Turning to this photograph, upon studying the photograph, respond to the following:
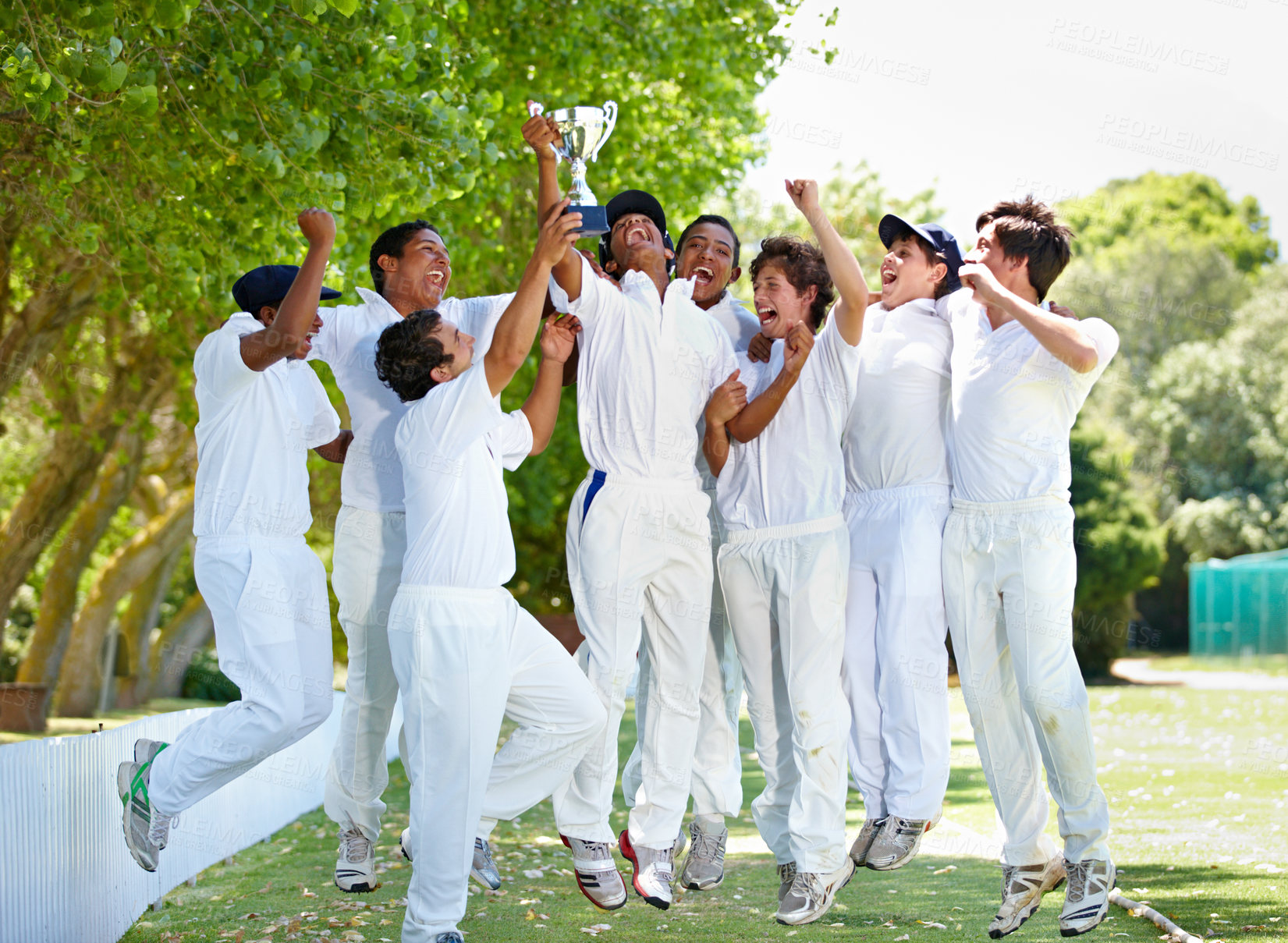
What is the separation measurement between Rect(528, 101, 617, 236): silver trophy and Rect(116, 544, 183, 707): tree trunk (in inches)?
657

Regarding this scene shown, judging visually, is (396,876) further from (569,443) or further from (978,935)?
(569,443)

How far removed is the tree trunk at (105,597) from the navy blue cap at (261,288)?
1326 centimetres

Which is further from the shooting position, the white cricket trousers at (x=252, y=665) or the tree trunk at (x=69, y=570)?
the tree trunk at (x=69, y=570)

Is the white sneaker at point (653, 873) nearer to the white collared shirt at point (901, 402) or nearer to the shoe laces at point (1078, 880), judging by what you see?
the shoe laces at point (1078, 880)

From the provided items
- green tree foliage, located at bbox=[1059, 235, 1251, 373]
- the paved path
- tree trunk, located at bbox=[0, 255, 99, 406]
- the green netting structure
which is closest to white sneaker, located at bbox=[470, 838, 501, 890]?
tree trunk, located at bbox=[0, 255, 99, 406]

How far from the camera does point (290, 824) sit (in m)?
12.2

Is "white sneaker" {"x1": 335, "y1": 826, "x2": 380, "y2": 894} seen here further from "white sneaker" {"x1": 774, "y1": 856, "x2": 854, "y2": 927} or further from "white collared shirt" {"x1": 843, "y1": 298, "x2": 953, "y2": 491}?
"white collared shirt" {"x1": 843, "y1": 298, "x2": 953, "y2": 491}

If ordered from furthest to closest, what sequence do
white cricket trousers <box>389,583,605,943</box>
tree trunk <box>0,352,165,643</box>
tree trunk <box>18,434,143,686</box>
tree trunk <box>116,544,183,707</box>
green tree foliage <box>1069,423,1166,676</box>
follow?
green tree foliage <box>1069,423,1166,676</box> → tree trunk <box>116,544,183,707</box> → tree trunk <box>18,434,143,686</box> → tree trunk <box>0,352,165,643</box> → white cricket trousers <box>389,583,605,943</box>

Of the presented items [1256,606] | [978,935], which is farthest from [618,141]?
[1256,606]

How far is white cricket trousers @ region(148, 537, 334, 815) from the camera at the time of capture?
582 centimetres

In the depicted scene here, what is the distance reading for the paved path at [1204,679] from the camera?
29.1 meters

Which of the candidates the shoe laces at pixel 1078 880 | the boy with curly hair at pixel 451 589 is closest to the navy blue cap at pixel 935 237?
the boy with curly hair at pixel 451 589

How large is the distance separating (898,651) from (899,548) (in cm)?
48

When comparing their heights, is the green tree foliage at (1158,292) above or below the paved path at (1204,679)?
above
